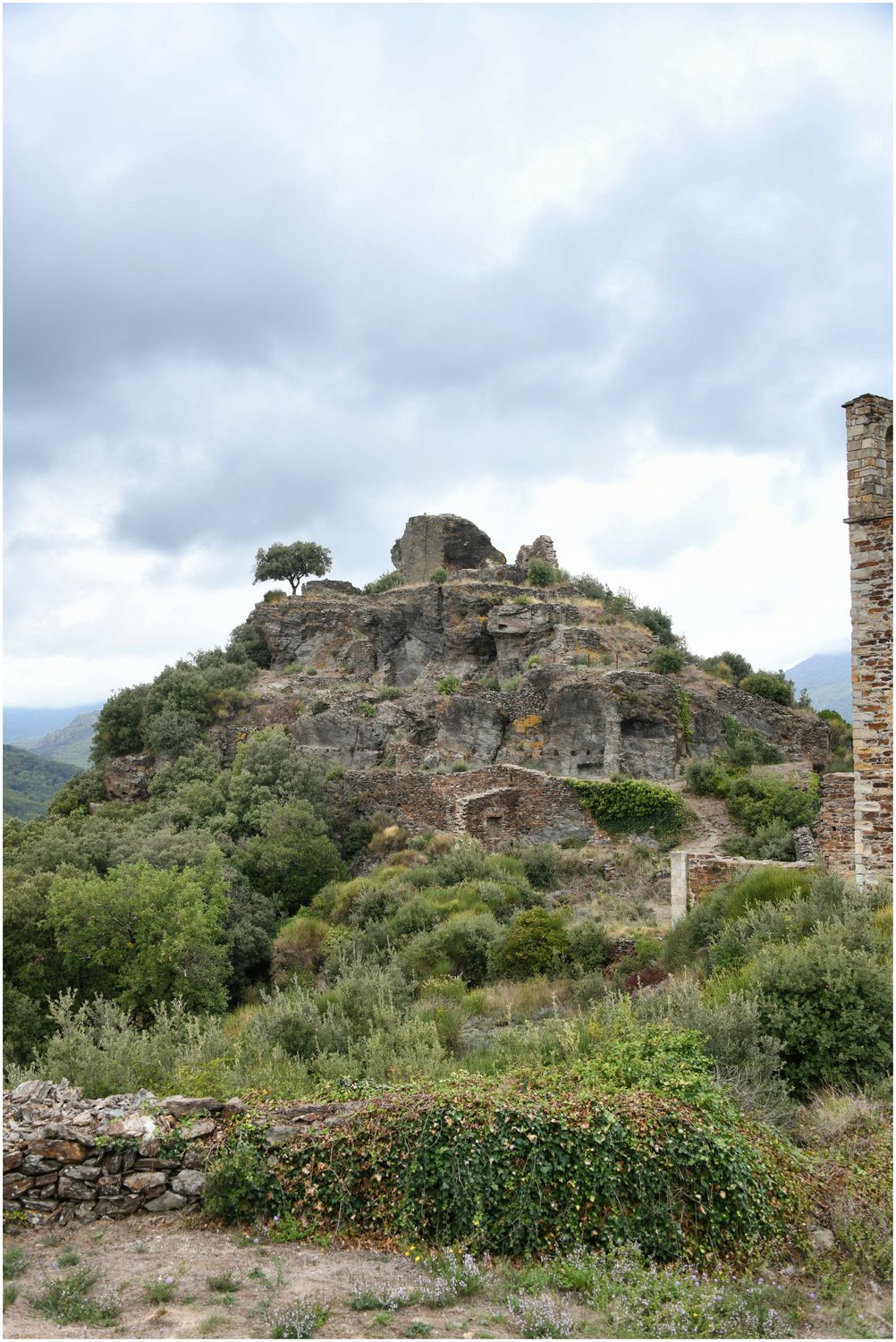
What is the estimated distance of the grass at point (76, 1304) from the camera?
4969 mm

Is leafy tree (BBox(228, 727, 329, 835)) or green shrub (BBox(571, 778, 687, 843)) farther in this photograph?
leafy tree (BBox(228, 727, 329, 835))

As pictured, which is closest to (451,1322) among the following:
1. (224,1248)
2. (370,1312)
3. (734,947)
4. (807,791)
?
(370,1312)

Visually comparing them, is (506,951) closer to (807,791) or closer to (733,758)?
(807,791)

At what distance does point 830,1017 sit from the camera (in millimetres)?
8023

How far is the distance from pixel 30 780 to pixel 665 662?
50.2 m

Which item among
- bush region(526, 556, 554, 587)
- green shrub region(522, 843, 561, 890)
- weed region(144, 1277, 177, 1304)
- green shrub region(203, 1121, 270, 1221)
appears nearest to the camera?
weed region(144, 1277, 177, 1304)

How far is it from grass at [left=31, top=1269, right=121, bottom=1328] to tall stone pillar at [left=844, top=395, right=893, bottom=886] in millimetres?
9988

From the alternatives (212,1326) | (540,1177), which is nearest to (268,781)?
(540,1177)

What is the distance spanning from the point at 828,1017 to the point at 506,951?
6.75m

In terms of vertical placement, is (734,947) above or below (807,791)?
below

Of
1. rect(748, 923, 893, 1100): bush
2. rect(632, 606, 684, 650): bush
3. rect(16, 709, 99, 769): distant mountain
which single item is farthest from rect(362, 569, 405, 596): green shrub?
rect(16, 709, 99, 769): distant mountain

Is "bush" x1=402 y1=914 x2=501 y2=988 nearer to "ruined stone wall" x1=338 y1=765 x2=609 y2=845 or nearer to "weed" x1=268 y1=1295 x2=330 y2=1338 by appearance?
"ruined stone wall" x1=338 y1=765 x2=609 y2=845

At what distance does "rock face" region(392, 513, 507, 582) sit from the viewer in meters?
39.9

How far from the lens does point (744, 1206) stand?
19.4 feet
